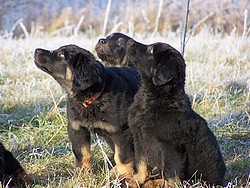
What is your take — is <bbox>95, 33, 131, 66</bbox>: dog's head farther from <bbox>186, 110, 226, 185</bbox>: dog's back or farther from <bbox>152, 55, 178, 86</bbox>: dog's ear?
<bbox>186, 110, 226, 185</bbox>: dog's back

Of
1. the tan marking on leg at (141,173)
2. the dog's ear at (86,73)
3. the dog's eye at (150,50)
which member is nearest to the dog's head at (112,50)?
the dog's ear at (86,73)

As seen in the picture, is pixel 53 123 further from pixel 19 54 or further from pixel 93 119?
pixel 19 54

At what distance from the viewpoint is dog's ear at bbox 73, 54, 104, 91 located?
15.0ft

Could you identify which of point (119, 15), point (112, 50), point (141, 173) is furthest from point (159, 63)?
point (119, 15)

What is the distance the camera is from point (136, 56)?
4.57 m

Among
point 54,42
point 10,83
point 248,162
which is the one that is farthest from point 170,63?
point 54,42

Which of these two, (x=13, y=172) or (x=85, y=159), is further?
(x=85, y=159)

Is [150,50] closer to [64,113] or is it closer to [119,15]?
[64,113]

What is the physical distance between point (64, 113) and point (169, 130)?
2475mm

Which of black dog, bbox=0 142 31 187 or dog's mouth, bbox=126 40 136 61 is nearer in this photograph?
black dog, bbox=0 142 31 187

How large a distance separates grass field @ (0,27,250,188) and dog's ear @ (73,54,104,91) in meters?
0.82

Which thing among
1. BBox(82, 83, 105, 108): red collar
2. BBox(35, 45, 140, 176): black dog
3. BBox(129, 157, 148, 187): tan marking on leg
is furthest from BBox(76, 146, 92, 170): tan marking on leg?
BBox(129, 157, 148, 187): tan marking on leg

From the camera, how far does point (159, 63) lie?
14.3ft

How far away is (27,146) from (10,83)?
7.72 ft
